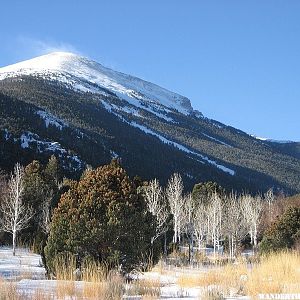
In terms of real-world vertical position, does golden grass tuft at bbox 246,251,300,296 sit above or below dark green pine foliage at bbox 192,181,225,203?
below

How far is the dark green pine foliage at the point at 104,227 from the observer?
11680 millimetres

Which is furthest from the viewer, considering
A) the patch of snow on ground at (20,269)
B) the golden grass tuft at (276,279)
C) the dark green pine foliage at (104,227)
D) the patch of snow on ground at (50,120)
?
the patch of snow on ground at (50,120)

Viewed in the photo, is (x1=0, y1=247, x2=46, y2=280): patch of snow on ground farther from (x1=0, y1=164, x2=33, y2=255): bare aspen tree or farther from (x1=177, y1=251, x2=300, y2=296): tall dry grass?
(x1=0, y1=164, x2=33, y2=255): bare aspen tree

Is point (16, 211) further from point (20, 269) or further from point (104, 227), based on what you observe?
point (104, 227)

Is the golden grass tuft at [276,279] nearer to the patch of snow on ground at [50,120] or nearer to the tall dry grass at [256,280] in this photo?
the tall dry grass at [256,280]

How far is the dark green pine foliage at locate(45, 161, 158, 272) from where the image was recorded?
11680mm

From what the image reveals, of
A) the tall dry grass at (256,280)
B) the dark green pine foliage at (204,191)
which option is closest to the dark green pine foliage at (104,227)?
the tall dry grass at (256,280)

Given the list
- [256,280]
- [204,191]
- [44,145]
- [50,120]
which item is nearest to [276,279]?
[256,280]

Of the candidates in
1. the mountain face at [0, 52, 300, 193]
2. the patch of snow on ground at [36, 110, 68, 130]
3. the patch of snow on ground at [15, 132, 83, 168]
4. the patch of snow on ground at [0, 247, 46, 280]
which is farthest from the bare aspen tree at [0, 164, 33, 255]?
the patch of snow on ground at [36, 110, 68, 130]

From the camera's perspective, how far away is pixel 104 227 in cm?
1168

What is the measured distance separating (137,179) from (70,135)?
9990 centimetres

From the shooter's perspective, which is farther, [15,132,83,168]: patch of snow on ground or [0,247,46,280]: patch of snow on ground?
[15,132,83,168]: patch of snow on ground

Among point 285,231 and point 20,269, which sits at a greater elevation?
point 285,231

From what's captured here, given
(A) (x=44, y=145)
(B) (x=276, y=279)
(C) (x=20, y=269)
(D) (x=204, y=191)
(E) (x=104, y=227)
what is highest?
(A) (x=44, y=145)
